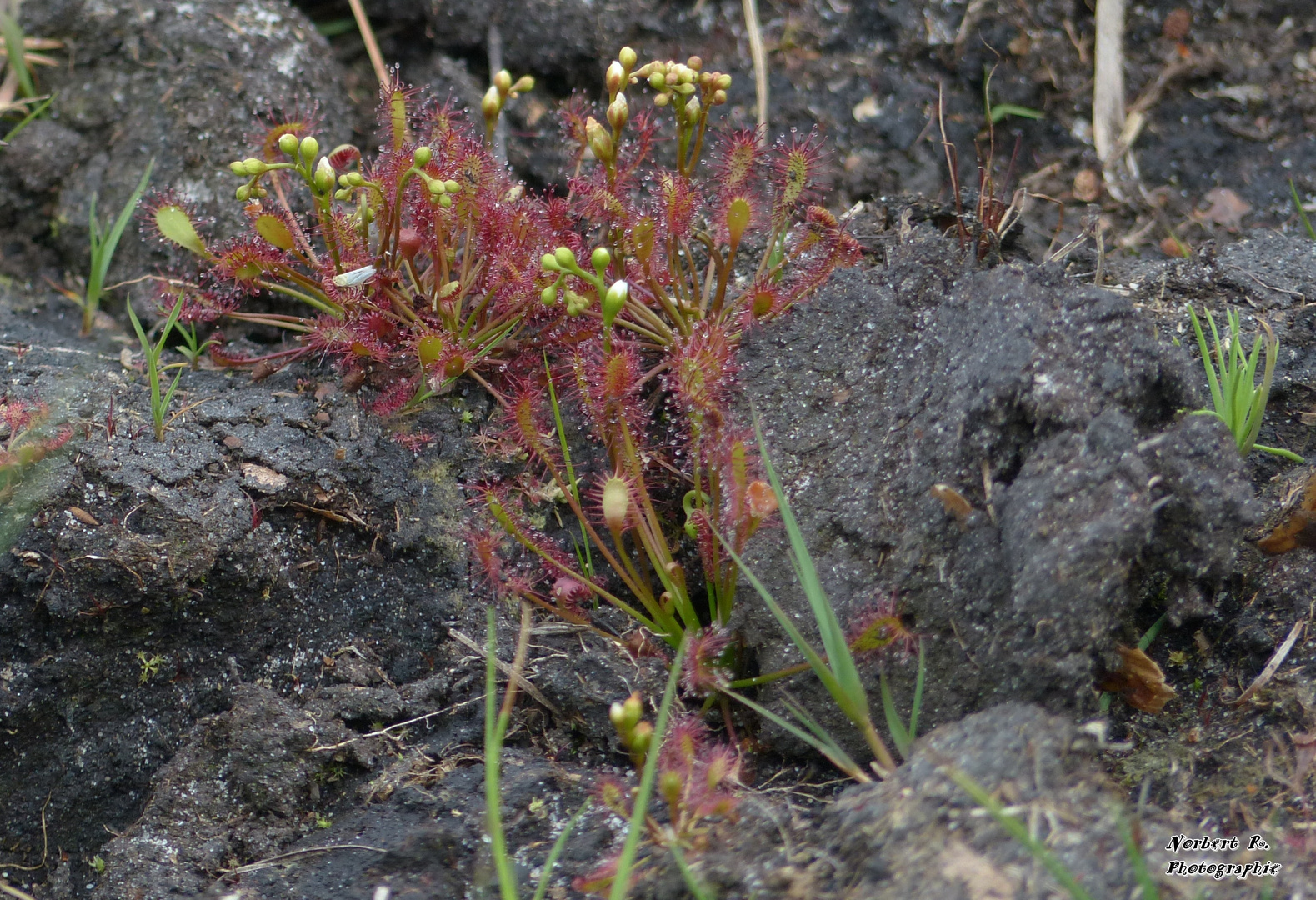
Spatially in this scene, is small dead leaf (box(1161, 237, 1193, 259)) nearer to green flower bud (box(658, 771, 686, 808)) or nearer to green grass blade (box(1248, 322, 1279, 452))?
green grass blade (box(1248, 322, 1279, 452))

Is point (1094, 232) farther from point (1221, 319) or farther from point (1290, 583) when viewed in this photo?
point (1290, 583)

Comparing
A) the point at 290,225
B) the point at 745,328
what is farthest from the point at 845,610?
the point at 290,225

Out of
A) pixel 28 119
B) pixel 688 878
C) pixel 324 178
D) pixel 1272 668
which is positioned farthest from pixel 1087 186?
pixel 28 119

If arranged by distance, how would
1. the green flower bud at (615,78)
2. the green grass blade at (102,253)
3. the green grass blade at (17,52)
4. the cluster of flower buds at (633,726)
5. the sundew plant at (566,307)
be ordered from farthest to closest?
1. the green grass blade at (17,52)
2. the green grass blade at (102,253)
3. the green flower bud at (615,78)
4. the sundew plant at (566,307)
5. the cluster of flower buds at (633,726)

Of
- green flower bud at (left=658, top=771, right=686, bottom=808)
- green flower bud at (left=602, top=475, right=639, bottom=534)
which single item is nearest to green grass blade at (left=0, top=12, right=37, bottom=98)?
green flower bud at (left=602, top=475, right=639, bottom=534)

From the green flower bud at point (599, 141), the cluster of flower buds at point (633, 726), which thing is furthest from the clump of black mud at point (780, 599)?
the green flower bud at point (599, 141)

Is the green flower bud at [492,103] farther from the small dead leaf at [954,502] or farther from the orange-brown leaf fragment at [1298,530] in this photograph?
the orange-brown leaf fragment at [1298,530]

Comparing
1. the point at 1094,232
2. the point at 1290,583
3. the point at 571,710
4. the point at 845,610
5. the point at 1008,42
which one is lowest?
the point at 571,710
